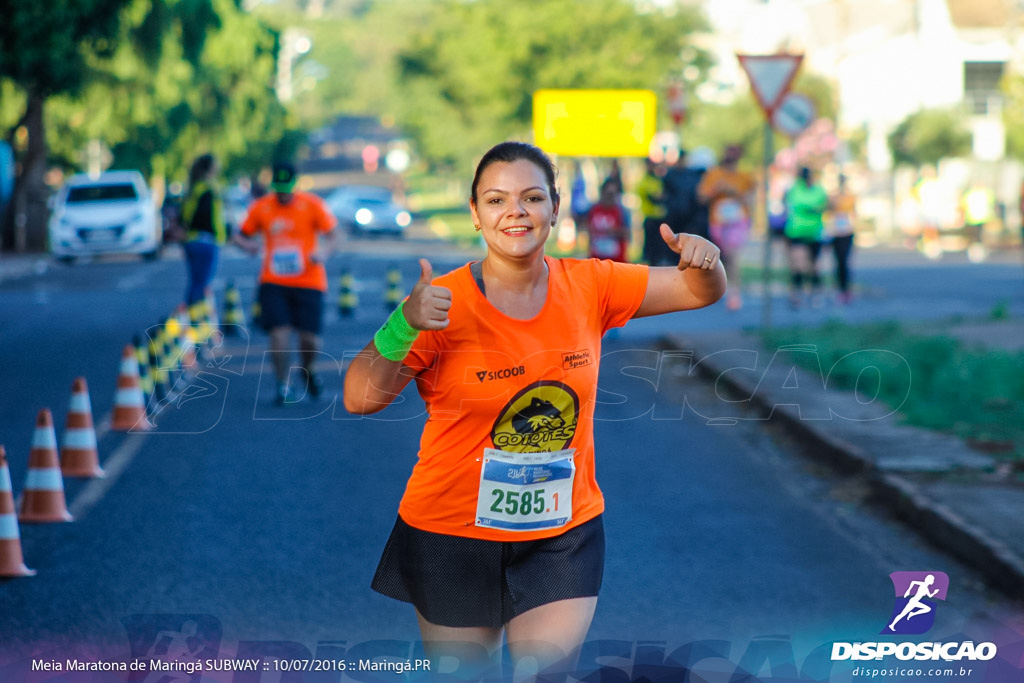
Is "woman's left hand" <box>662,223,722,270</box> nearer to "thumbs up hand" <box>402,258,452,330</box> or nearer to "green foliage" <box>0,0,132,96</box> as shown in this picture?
"thumbs up hand" <box>402,258,452,330</box>

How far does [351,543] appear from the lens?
23.3ft

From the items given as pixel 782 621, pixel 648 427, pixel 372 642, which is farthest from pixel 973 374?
pixel 372 642

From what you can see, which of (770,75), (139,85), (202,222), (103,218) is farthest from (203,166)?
(139,85)

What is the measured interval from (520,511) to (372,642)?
2.06 meters

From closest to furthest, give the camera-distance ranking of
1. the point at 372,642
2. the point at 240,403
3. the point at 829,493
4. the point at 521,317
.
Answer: the point at 521,317 < the point at 372,642 < the point at 829,493 < the point at 240,403

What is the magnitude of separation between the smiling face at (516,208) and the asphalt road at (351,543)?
2.10m

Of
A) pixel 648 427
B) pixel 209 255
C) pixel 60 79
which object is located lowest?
pixel 648 427

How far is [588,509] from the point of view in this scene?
12.5 feet

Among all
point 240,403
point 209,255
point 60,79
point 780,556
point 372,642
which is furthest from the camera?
point 60,79

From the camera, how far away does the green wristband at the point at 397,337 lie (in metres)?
3.36

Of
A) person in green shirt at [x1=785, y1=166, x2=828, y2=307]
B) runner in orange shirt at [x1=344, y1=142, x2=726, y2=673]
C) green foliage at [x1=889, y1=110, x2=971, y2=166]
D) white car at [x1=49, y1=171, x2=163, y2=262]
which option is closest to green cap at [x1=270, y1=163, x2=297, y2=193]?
runner in orange shirt at [x1=344, y1=142, x2=726, y2=673]

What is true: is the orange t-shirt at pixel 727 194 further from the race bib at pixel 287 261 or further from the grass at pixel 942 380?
the race bib at pixel 287 261

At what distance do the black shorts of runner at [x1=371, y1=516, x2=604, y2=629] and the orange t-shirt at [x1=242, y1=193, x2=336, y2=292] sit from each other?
730 cm

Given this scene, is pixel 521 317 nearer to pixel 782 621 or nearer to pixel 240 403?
pixel 782 621
